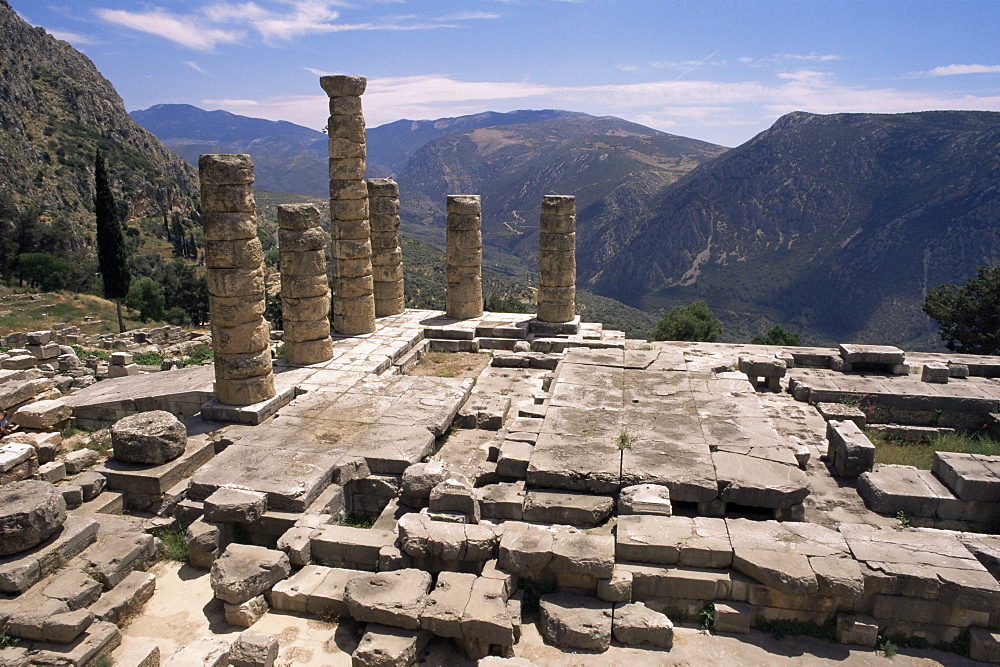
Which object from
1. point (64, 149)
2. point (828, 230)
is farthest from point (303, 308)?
point (828, 230)

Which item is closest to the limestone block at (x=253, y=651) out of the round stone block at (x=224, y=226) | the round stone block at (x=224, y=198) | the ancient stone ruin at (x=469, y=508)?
the ancient stone ruin at (x=469, y=508)

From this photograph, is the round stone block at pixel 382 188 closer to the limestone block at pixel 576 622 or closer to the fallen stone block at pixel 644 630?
the limestone block at pixel 576 622

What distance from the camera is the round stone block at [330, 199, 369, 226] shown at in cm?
1564

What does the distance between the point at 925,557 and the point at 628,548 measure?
316 cm

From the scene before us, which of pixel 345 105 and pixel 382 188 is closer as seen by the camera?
pixel 345 105

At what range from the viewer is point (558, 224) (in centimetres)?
1650

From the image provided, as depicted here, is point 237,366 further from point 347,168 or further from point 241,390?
point 347,168

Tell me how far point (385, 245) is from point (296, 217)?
492cm

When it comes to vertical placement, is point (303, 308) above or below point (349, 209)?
below

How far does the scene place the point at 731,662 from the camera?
19.5 feet

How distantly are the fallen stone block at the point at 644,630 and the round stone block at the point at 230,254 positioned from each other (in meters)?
7.99

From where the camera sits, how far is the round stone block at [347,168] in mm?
15547

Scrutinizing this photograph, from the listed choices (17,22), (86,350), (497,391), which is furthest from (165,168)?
(497,391)

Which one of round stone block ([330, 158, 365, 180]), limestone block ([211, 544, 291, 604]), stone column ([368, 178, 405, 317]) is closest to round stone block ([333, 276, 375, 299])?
stone column ([368, 178, 405, 317])
